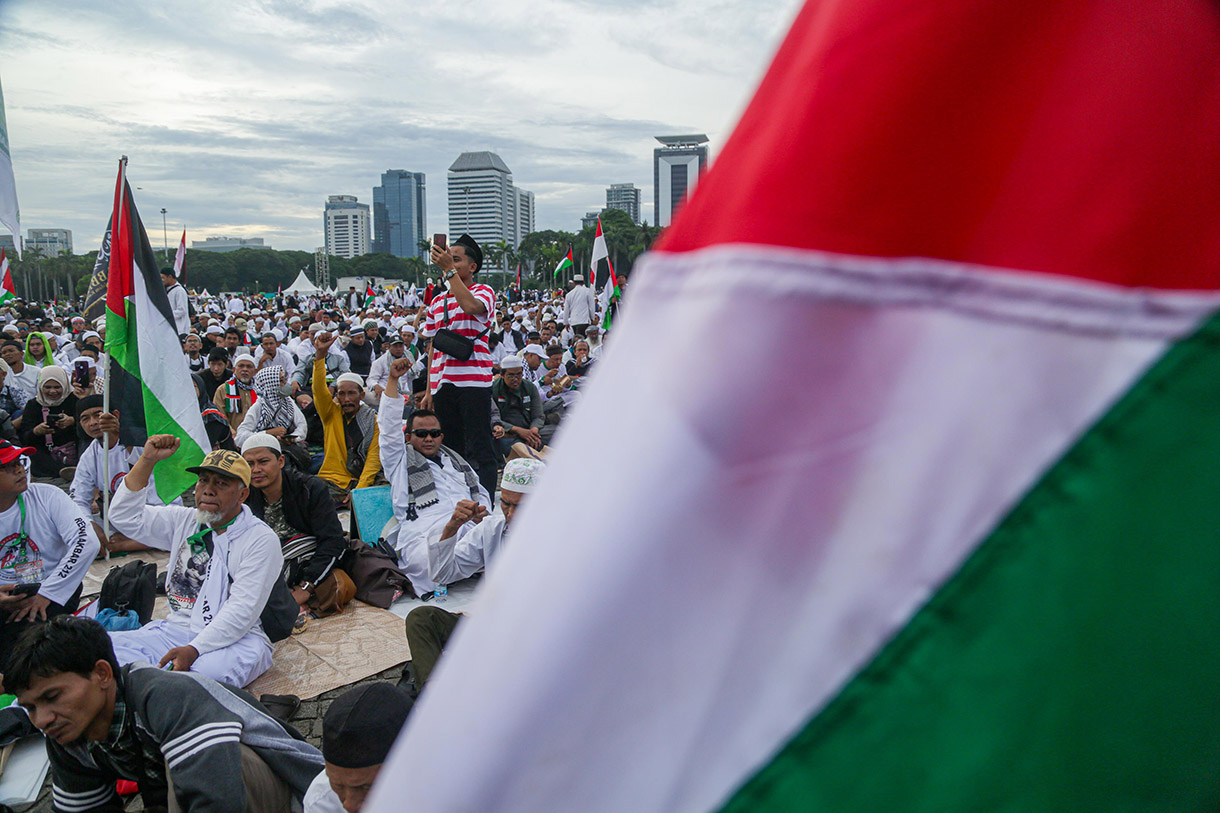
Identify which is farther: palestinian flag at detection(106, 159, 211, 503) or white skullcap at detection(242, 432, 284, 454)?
white skullcap at detection(242, 432, 284, 454)

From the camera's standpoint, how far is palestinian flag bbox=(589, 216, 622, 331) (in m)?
12.8

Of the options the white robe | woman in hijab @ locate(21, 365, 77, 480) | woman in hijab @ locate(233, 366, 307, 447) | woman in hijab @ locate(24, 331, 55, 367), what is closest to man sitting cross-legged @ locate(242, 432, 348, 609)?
the white robe

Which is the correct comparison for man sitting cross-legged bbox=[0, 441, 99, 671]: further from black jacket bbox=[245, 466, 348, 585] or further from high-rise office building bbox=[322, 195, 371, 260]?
high-rise office building bbox=[322, 195, 371, 260]

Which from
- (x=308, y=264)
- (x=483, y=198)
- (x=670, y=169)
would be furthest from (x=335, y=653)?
(x=483, y=198)

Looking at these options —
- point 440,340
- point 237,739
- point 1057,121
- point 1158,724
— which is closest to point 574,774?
point 1158,724

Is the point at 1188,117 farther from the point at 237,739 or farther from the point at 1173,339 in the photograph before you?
the point at 237,739

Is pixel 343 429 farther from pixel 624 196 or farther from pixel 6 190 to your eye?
pixel 624 196

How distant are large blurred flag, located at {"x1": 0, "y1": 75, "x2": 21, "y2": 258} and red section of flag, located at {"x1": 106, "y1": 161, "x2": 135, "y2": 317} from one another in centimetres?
99

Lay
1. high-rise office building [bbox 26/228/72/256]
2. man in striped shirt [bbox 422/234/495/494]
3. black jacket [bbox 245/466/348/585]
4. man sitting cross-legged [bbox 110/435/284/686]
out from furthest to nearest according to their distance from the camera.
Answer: high-rise office building [bbox 26/228/72/256] → man in striped shirt [bbox 422/234/495/494] → black jacket [bbox 245/466/348/585] → man sitting cross-legged [bbox 110/435/284/686]

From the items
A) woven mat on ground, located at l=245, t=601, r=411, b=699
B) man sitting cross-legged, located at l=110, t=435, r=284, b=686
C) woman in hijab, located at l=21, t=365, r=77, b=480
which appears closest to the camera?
man sitting cross-legged, located at l=110, t=435, r=284, b=686

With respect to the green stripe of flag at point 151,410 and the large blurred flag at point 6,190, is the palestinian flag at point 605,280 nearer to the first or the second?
the green stripe of flag at point 151,410

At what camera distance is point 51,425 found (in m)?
8.40

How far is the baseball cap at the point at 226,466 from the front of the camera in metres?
4.05

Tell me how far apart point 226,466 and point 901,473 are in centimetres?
419
